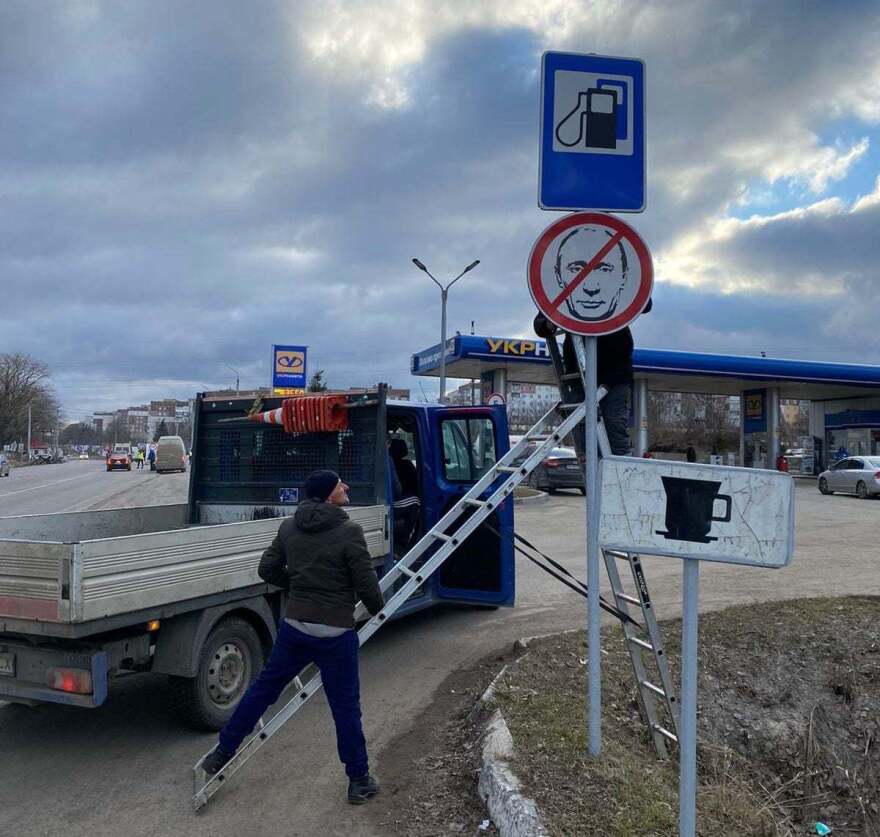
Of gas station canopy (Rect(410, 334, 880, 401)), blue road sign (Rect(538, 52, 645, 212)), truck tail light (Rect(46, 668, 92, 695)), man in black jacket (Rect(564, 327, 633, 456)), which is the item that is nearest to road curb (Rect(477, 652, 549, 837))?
man in black jacket (Rect(564, 327, 633, 456))

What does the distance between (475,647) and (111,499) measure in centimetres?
2428

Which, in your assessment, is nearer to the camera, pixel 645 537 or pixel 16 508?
pixel 645 537

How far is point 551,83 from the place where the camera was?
14.2 feet

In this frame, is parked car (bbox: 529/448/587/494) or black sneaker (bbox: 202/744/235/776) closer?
black sneaker (bbox: 202/744/235/776)

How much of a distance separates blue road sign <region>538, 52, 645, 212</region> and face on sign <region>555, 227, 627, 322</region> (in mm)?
190

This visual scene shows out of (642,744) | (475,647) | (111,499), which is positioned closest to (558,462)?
(111,499)

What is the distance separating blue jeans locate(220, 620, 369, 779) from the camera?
4.11m

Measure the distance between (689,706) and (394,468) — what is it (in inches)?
186

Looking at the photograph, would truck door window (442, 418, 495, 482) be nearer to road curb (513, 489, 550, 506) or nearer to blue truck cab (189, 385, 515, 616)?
blue truck cab (189, 385, 515, 616)

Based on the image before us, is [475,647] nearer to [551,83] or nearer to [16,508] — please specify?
[551,83]

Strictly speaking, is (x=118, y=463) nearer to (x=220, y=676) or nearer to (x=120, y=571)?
(x=220, y=676)

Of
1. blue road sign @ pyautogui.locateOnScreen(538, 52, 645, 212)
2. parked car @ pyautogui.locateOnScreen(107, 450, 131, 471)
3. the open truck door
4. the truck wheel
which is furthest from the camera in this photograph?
parked car @ pyautogui.locateOnScreen(107, 450, 131, 471)

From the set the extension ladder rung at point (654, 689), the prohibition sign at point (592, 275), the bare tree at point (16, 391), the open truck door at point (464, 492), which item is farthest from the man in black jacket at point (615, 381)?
the bare tree at point (16, 391)

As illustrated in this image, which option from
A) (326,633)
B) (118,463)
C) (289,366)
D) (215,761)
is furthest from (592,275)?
(118,463)
